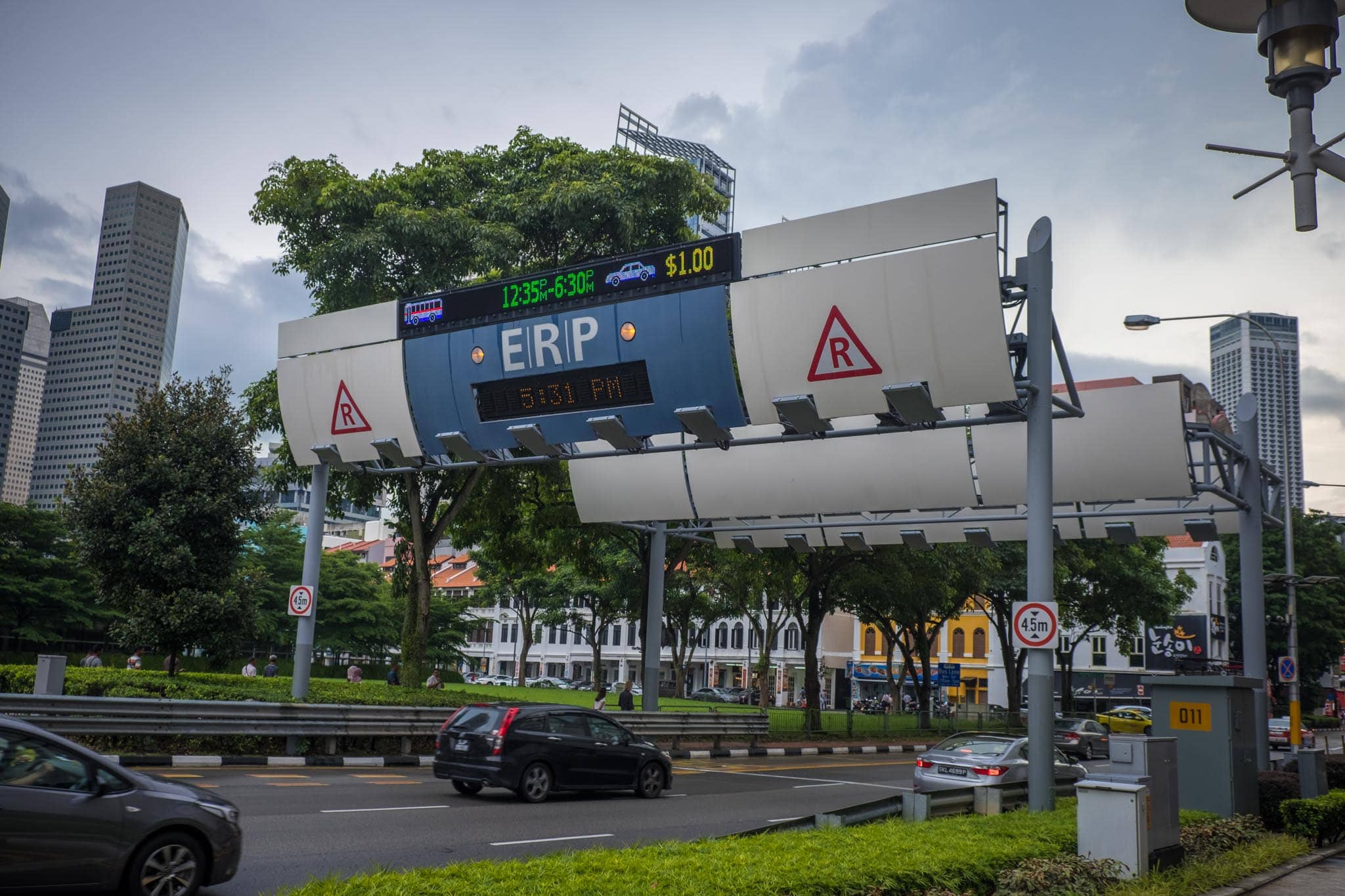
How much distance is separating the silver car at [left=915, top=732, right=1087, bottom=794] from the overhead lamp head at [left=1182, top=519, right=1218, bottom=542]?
8.51 metres

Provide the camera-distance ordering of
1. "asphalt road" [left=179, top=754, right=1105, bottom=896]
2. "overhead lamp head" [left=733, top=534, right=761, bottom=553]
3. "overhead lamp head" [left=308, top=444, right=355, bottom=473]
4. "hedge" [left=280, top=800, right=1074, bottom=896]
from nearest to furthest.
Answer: "hedge" [left=280, top=800, right=1074, bottom=896]
"asphalt road" [left=179, top=754, right=1105, bottom=896]
"overhead lamp head" [left=308, top=444, right=355, bottom=473]
"overhead lamp head" [left=733, top=534, right=761, bottom=553]

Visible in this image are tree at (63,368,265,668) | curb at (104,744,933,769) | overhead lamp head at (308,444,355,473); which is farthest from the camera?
tree at (63,368,265,668)

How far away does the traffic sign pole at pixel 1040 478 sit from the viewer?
15172 millimetres

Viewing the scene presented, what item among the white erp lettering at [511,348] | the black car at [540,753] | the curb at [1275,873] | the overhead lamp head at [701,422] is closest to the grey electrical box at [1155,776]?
the curb at [1275,873]

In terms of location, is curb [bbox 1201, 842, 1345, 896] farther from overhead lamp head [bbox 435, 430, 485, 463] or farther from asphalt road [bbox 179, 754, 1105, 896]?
overhead lamp head [bbox 435, 430, 485, 463]

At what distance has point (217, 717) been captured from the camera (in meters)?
18.4

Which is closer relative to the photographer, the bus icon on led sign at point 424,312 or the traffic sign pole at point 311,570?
the bus icon on led sign at point 424,312

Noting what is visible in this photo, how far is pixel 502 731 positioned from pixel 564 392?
645 centimetres

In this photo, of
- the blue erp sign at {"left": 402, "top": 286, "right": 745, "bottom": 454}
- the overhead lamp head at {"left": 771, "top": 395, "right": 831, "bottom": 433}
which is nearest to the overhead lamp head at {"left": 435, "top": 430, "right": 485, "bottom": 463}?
the blue erp sign at {"left": 402, "top": 286, "right": 745, "bottom": 454}

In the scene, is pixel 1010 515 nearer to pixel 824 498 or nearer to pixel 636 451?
pixel 824 498

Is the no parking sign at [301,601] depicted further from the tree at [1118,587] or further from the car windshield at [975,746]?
the tree at [1118,587]

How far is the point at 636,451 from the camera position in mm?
20062

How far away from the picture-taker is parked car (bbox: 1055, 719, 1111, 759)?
99.6 feet

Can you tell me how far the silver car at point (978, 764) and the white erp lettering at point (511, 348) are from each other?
32.4 ft
